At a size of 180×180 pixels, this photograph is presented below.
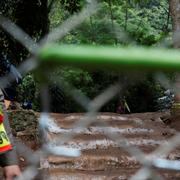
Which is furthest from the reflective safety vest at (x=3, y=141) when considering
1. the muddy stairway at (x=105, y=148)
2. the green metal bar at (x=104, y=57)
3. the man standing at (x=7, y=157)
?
the muddy stairway at (x=105, y=148)

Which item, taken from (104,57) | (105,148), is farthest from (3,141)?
(105,148)

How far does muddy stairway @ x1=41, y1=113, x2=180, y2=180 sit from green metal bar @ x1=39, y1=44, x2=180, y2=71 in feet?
8.85

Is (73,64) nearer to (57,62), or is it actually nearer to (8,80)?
(57,62)

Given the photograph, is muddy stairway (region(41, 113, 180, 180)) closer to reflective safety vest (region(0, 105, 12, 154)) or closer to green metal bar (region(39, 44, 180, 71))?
reflective safety vest (region(0, 105, 12, 154))

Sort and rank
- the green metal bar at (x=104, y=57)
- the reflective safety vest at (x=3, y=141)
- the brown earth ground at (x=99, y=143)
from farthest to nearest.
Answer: the brown earth ground at (x=99, y=143), the reflective safety vest at (x=3, y=141), the green metal bar at (x=104, y=57)

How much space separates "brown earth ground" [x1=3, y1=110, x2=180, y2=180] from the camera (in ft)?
12.5

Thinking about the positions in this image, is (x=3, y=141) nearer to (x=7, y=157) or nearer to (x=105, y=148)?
(x=7, y=157)

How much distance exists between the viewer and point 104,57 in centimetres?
51

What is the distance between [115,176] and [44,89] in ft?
10.7

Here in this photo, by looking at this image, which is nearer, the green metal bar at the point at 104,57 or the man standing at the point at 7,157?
the green metal bar at the point at 104,57

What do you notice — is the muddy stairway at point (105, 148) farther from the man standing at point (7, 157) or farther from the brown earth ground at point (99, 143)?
the man standing at point (7, 157)

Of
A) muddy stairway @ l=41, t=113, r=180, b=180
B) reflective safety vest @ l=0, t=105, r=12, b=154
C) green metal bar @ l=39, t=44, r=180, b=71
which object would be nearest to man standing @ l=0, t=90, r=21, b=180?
reflective safety vest @ l=0, t=105, r=12, b=154

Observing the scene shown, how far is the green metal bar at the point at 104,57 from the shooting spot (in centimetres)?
51

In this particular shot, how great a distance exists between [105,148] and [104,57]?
3.96 meters
